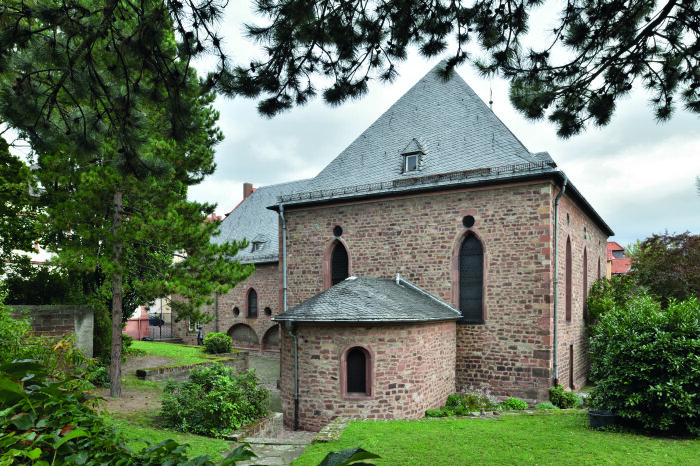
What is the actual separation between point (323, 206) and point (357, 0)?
1064 centimetres

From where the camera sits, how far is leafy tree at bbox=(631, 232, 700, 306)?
68.6 ft

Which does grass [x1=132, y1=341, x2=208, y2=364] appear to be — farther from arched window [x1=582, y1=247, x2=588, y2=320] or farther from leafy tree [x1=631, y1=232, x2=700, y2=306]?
leafy tree [x1=631, y1=232, x2=700, y2=306]

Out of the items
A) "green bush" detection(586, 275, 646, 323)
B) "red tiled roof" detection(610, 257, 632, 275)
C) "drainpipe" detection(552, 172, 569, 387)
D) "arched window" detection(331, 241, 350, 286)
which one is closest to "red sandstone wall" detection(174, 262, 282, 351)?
"arched window" detection(331, 241, 350, 286)

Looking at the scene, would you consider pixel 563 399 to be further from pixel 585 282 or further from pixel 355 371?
pixel 585 282

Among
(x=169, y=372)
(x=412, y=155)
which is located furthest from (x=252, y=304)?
(x=412, y=155)

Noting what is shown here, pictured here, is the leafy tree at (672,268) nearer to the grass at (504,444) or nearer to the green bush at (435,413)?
the green bush at (435,413)

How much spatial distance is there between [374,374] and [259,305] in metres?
14.2

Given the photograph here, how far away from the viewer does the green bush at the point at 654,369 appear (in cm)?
739

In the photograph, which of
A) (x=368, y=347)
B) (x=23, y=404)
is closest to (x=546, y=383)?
(x=368, y=347)

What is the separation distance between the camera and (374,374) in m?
10.5

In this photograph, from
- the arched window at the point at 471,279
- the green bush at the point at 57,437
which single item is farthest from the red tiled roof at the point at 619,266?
the green bush at the point at 57,437

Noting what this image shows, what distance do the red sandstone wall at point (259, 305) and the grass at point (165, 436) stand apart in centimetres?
1434

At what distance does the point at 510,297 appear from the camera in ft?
41.8

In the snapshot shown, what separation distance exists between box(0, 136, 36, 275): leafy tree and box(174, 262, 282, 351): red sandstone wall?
39.4 feet
